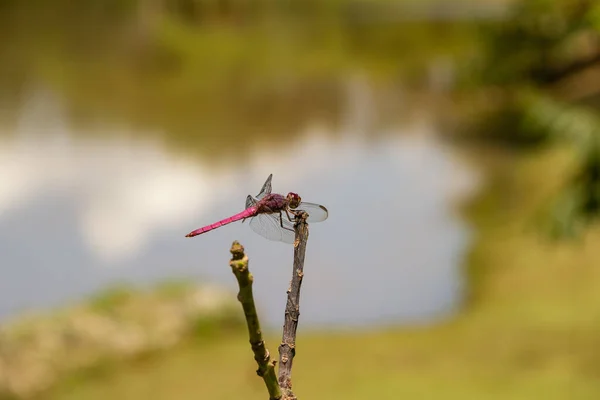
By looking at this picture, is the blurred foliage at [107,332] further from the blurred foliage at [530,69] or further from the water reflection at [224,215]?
the blurred foliage at [530,69]

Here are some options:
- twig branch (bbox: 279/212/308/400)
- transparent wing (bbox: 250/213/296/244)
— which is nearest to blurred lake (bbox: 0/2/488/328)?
transparent wing (bbox: 250/213/296/244)

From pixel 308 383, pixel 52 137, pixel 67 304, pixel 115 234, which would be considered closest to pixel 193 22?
pixel 52 137

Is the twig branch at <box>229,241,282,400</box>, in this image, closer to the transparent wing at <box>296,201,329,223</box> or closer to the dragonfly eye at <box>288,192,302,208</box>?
the dragonfly eye at <box>288,192,302,208</box>

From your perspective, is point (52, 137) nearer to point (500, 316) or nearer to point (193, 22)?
point (500, 316)

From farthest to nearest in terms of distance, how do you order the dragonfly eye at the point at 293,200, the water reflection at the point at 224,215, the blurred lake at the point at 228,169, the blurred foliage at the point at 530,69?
the blurred foliage at the point at 530,69, the blurred lake at the point at 228,169, the water reflection at the point at 224,215, the dragonfly eye at the point at 293,200

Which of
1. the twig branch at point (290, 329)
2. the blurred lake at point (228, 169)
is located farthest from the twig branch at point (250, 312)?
the blurred lake at point (228, 169)

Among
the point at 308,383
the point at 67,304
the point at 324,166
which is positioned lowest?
the point at 308,383

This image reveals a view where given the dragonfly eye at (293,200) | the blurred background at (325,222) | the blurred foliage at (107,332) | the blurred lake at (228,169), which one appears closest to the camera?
the dragonfly eye at (293,200)

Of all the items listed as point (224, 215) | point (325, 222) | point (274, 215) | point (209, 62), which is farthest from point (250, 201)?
point (209, 62)
